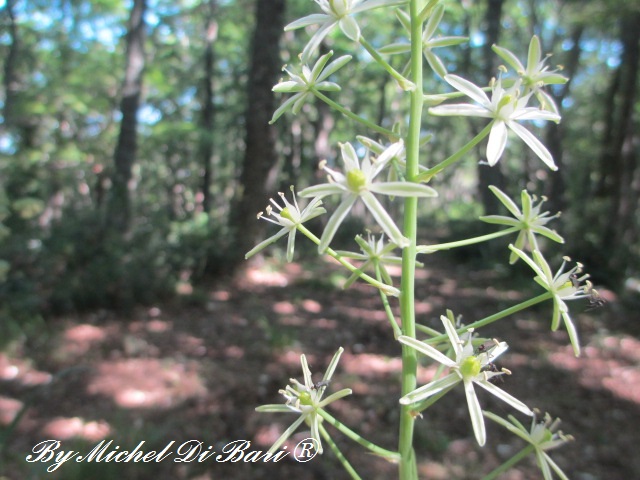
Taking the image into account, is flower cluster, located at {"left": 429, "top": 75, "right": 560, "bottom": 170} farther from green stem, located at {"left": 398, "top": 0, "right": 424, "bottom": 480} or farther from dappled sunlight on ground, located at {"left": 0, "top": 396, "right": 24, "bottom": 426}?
dappled sunlight on ground, located at {"left": 0, "top": 396, "right": 24, "bottom": 426}

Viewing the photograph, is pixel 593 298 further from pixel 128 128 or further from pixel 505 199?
pixel 128 128

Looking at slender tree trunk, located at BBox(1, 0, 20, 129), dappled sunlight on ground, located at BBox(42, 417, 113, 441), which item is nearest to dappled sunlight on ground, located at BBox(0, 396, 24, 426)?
dappled sunlight on ground, located at BBox(42, 417, 113, 441)

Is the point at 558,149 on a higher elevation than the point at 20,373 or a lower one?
higher

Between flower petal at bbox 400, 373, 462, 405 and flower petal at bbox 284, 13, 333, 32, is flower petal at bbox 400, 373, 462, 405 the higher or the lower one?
the lower one

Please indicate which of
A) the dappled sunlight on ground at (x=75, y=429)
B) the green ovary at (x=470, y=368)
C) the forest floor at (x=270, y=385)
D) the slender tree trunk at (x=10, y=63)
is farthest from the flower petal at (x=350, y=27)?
the slender tree trunk at (x=10, y=63)

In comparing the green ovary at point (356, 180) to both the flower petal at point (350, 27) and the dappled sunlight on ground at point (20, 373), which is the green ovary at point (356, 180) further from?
the dappled sunlight on ground at point (20, 373)

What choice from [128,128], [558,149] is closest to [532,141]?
[128,128]

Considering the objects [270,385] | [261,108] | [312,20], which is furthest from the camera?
[261,108]
